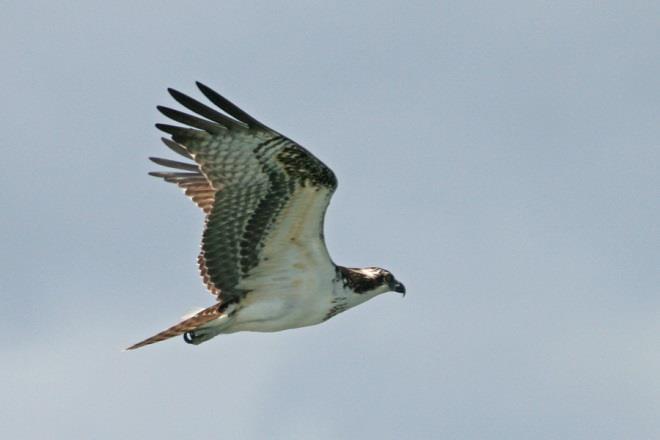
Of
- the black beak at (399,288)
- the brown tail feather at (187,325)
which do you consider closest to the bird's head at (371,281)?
the black beak at (399,288)

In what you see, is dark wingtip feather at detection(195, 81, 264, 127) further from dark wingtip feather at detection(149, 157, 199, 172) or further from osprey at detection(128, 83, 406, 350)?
dark wingtip feather at detection(149, 157, 199, 172)

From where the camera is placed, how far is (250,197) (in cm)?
1959

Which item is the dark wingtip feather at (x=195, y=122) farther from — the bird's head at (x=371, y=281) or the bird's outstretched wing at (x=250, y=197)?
the bird's head at (x=371, y=281)

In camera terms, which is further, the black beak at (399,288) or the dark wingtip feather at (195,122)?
the black beak at (399,288)

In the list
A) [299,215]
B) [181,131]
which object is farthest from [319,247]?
[181,131]

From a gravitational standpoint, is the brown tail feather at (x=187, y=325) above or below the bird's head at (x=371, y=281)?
below

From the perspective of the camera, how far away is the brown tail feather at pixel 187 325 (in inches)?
784

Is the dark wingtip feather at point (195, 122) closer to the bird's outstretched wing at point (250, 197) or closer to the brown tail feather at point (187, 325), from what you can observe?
the bird's outstretched wing at point (250, 197)

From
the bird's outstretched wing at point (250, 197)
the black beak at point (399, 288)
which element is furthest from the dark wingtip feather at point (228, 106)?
the black beak at point (399, 288)

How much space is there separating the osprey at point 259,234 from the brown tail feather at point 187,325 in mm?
11

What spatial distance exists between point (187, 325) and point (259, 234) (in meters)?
1.31

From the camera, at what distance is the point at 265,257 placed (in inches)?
796

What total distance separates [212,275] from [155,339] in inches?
38.9

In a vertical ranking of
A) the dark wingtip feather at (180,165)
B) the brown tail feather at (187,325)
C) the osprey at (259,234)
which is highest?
the dark wingtip feather at (180,165)
